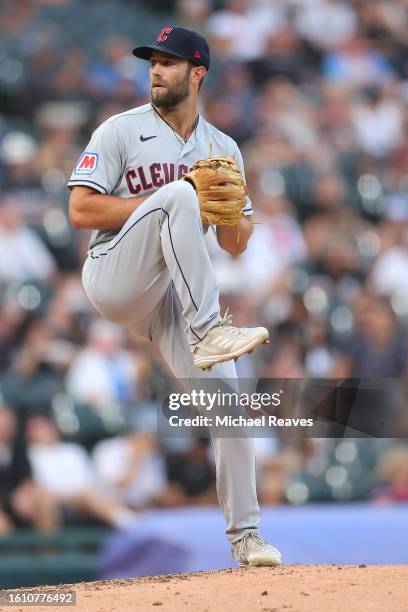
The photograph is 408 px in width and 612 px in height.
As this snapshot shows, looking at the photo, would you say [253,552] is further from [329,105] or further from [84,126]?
[329,105]

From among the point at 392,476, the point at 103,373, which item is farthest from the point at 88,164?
the point at 392,476

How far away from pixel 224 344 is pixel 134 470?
310 cm

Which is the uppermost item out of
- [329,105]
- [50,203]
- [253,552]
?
[329,105]

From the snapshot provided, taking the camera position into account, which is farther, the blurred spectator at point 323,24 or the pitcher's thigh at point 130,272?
the blurred spectator at point 323,24

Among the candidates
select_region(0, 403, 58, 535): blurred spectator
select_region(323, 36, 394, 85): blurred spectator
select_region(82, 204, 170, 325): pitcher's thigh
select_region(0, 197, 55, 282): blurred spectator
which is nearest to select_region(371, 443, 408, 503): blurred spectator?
select_region(0, 403, 58, 535): blurred spectator

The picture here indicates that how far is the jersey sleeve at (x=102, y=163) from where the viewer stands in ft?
14.3

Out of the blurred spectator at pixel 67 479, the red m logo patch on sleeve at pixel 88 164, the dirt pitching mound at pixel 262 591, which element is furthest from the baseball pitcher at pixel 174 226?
the blurred spectator at pixel 67 479

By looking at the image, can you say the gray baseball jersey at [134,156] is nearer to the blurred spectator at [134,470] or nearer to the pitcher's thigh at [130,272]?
the pitcher's thigh at [130,272]

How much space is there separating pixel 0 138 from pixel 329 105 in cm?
293

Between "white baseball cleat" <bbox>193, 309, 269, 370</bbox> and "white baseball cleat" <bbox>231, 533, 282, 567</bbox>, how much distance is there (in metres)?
0.75

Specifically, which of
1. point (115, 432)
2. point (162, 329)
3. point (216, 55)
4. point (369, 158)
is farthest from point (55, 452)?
point (216, 55)

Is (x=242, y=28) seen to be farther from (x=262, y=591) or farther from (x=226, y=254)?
(x=262, y=591)

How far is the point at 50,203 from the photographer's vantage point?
858 cm

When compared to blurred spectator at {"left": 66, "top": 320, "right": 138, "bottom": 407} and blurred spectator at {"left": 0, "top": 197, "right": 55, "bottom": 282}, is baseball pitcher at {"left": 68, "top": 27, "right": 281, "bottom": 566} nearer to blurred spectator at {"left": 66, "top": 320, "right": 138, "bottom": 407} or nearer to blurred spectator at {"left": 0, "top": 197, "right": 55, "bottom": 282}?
blurred spectator at {"left": 66, "top": 320, "right": 138, "bottom": 407}
